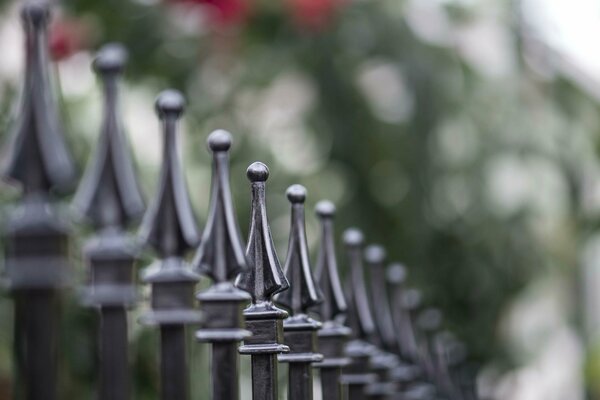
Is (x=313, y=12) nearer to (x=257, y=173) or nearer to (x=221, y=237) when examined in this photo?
(x=257, y=173)

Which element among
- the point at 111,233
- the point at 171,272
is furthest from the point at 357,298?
the point at 111,233

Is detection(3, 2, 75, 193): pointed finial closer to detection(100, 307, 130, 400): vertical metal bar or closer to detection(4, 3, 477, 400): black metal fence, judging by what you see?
detection(4, 3, 477, 400): black metal fence

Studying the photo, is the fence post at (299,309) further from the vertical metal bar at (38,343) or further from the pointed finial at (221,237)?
the vertical metal bar at (38,343)

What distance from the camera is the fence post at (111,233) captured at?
3.41 ft

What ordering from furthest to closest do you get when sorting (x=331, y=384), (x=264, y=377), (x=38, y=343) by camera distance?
(x=331, y=384) < (x=264, y=377) < (x=38, y=343)

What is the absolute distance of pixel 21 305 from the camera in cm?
94

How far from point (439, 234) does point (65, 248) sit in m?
A: 3.41

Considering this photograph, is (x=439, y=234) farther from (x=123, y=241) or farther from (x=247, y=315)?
(x=123, y=241)

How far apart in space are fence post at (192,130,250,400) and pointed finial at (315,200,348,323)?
0.50 metres

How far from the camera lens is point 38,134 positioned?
37.7 inches

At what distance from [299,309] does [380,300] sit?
750 mm

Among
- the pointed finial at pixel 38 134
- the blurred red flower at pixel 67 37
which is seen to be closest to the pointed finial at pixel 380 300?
the pointed finial at pixel 38 134

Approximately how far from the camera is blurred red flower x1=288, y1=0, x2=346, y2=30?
149 inches

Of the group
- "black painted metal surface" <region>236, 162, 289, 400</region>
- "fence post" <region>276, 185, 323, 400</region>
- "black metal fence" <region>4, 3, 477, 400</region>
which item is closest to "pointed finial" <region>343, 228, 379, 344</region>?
"black metal fence" <region>4, 3, 477, 400</region>
